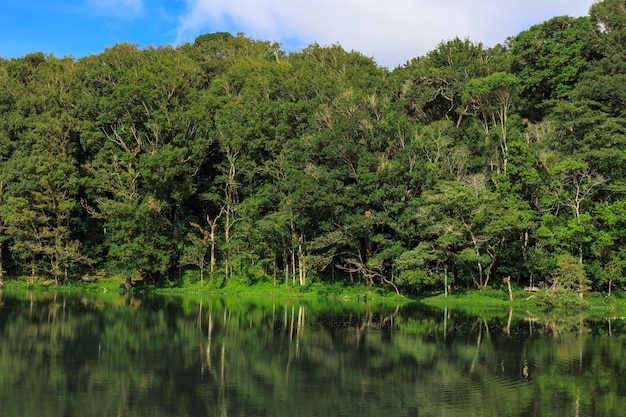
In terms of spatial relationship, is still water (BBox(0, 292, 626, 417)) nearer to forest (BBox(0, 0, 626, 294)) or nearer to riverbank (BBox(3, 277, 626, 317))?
riverbank (BBox(3, 277, 626, 317))

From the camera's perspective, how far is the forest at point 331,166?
40.4 m

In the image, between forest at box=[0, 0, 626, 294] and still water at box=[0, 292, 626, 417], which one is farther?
forest at box=[0, 0, 626, 294]

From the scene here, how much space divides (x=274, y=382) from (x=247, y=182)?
38376 mm

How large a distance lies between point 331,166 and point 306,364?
1095 inches

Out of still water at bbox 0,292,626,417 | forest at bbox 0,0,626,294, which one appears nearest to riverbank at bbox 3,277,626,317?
forest at bbox 0,0,626,294

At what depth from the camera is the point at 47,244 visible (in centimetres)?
5200

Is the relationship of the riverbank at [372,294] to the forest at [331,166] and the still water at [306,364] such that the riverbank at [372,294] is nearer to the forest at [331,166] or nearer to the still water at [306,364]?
the forest at [331,166]

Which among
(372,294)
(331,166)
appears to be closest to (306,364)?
(372,294)

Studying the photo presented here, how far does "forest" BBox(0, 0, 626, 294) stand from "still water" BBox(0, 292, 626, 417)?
918 cm

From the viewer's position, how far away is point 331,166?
1820 inches

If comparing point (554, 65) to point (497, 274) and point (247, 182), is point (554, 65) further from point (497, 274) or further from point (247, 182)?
point (247, 182)

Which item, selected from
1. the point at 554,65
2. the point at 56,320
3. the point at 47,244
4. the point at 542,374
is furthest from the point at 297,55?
the point at 542,374

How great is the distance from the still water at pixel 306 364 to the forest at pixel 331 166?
9185mm

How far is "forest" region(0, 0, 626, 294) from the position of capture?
4044cm
